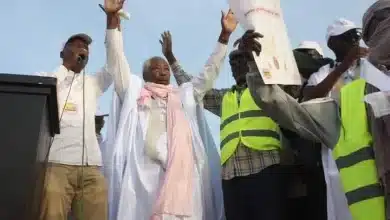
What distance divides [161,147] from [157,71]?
71 centimetres

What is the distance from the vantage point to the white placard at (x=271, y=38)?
253 cm

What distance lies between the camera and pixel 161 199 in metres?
3.77

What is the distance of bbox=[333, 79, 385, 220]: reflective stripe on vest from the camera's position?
7.59 feet

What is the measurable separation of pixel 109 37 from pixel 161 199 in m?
1.25

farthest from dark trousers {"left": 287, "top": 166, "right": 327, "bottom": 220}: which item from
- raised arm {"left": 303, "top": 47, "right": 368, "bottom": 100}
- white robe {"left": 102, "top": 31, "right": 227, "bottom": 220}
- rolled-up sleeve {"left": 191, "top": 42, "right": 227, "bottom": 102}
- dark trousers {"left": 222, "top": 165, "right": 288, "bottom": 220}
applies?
rolled-up sleeve {"left": 191, "top": 42, "right": 227, "bottom": 102}

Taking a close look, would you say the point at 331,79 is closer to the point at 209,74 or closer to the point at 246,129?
the point at 246,129

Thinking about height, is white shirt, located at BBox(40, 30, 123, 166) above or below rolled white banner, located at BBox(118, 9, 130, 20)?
below

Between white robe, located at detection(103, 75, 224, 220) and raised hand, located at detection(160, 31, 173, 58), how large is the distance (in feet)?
1.78

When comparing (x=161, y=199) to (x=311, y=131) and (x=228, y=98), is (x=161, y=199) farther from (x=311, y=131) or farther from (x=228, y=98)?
(x=311, y=131)

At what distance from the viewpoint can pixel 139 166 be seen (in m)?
3.99

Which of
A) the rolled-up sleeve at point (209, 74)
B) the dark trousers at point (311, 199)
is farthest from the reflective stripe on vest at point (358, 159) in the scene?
the rolled-up sleeve at point (209, 74)

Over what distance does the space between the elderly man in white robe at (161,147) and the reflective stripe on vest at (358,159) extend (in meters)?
1.54

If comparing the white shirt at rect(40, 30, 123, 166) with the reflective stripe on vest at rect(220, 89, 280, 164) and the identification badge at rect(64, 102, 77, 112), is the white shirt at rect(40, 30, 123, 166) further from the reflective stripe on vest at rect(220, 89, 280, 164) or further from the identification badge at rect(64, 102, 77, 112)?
the reflective stripe on vest at rect(220, 89, 280, 164)

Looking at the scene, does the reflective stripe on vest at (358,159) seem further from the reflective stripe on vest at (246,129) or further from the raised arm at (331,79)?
the reflective stripe on vest at (246,129)
